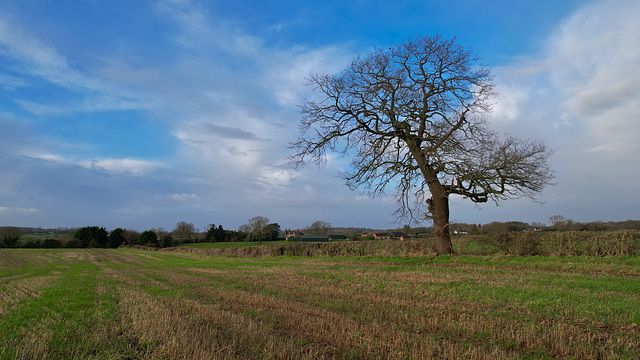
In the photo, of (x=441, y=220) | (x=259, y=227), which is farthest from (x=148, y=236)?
(x=441, y=220)

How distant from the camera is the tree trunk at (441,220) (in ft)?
63.7

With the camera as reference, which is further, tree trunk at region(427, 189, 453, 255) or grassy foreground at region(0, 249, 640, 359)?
tree trunk at region(427, 189, 453, 255)

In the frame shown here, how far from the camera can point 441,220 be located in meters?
19.4

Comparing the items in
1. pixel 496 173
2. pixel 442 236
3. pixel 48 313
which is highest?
pixel 496 173

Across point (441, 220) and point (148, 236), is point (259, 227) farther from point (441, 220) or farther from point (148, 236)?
point (441, 220)

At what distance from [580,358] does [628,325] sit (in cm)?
230

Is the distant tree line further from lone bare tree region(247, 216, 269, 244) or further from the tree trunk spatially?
Result: the tree trunk

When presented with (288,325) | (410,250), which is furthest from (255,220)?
(288,325)

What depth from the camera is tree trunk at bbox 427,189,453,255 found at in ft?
63.7

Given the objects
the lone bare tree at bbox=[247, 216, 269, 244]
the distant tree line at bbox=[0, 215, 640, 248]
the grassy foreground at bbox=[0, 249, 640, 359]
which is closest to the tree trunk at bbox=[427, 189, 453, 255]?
the grassy foreground at bbox=[0, 249, 640, 359]

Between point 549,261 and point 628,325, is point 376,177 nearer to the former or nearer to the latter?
point 549,261

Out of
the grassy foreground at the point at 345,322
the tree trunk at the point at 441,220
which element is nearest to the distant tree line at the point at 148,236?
the tree trunk at the point at 441,220

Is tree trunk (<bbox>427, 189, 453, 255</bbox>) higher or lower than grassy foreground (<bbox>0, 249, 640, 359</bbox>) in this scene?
higher

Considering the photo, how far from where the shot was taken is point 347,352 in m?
4.94
